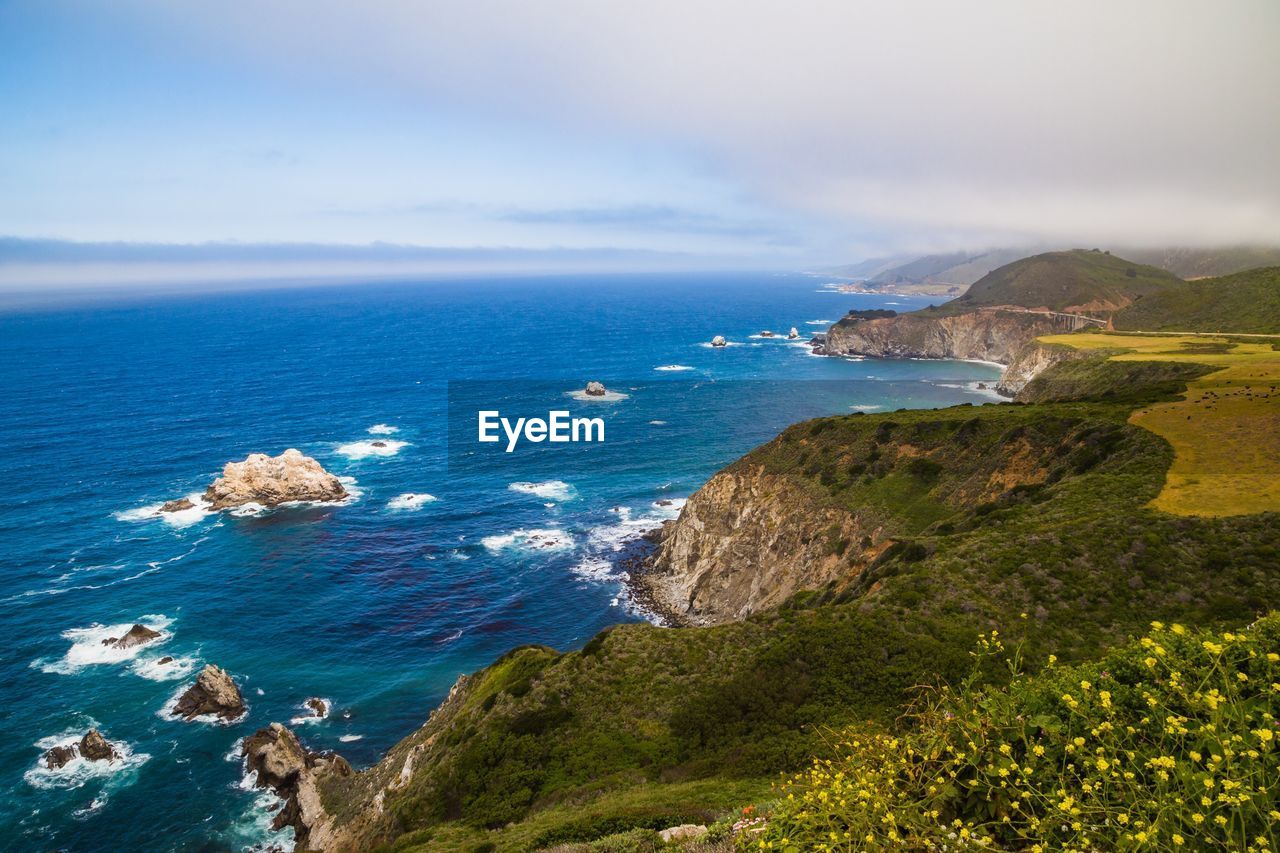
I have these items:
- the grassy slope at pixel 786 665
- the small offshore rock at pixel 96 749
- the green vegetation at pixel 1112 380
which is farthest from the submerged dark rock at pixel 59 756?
the green vegetation at pixel 1112 380

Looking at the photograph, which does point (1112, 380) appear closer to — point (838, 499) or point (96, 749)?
point (838, 499)

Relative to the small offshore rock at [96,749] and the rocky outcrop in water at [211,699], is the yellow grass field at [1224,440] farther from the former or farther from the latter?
the small offshore rock at [96,749]

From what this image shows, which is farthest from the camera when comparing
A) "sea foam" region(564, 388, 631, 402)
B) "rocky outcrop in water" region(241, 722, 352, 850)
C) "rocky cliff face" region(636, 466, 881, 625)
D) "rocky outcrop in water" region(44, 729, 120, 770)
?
"sea foam" region(564, 388, 631, 402)

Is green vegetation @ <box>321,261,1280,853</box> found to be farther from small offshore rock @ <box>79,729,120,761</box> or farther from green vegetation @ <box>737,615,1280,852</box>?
small offshore rock @ <box>79,729,120,761</box>

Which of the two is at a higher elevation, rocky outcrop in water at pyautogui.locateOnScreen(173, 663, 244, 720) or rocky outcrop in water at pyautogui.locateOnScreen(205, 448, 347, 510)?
rocky outcrop in water at pyautogui.locateOnScreen(205, 448, 347, 510)

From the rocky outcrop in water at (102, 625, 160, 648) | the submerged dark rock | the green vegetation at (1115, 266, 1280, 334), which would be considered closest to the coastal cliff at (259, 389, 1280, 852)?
the submerged dark rock

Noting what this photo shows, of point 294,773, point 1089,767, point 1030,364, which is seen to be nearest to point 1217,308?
point 1030,364
